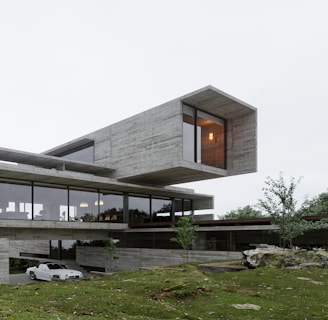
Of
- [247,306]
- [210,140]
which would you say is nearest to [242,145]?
[210,140]

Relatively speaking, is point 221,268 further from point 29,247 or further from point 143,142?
point 29,247

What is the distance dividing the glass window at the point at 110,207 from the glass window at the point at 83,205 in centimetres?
59

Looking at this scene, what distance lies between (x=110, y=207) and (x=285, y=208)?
18.0 meters

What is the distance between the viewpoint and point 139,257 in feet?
106

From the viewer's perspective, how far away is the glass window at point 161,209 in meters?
38.5

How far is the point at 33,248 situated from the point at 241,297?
35.2m

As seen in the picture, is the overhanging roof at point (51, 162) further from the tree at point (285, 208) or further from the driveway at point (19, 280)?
the tree at point (285, 208)

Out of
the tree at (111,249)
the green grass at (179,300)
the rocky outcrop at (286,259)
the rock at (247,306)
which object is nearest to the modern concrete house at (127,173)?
the tree at (111,249)

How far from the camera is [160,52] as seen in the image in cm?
12900

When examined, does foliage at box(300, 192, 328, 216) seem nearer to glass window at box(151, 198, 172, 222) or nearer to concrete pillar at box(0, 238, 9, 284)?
glass window at box(151, 198, 172, 222)

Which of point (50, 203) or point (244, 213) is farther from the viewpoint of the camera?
point (244, 213)

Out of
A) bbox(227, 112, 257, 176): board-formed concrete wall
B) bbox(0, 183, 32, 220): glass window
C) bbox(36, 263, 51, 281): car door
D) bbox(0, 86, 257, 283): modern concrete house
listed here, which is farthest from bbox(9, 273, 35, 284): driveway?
bbox(227, 112, 257, 176): board-formed concrete wall

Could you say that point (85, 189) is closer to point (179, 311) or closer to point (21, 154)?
point (21, 154)

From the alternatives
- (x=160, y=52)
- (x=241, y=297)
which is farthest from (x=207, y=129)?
(x=160, y=52)
